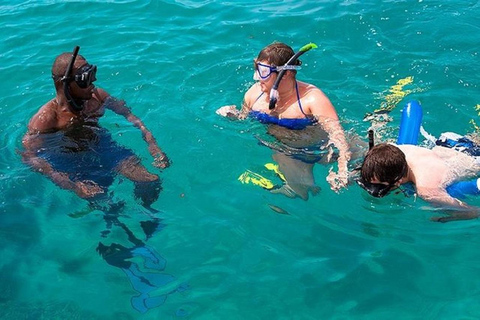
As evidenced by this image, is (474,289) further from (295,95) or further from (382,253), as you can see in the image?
(295,95)

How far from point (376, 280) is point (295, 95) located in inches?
78.3

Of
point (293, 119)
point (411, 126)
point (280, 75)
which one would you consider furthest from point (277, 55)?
point (411, 126)

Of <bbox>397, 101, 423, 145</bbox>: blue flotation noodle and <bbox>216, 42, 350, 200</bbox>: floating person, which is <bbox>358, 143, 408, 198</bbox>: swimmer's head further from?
<bbox>397, 101, 423, 145</bbox>: blue flotation noodle

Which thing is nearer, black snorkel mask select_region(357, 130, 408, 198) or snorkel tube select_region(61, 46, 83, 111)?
black snorkel mask select_region(357, 130, 408, 198)

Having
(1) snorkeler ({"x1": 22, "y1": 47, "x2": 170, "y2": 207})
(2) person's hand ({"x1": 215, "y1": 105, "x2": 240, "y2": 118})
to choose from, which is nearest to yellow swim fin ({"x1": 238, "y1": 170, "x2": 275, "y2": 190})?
(2) person's hand ({"x1": 215, "y1": 105, "x2": 240, "y2": 118})

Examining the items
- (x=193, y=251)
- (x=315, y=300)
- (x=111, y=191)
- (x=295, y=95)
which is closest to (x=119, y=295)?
(x=193, y=251)

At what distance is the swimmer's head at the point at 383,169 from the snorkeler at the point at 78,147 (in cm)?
177

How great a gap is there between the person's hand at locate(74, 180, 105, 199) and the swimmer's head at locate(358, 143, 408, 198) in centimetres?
234

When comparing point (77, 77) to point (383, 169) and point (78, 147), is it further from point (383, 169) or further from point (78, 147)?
point (383, 169)

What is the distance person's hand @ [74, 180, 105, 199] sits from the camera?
190 inches

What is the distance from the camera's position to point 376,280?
14.6ft

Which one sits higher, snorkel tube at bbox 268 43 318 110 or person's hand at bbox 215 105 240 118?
snorkel tube at bbox 268 43 318 110

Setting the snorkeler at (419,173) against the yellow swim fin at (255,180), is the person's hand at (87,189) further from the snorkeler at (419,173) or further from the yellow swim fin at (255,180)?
the snorkeler at (419,173)

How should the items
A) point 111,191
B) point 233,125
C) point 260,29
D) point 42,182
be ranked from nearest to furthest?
point 111,191, point 42,182, point 233,125, point 260,29
